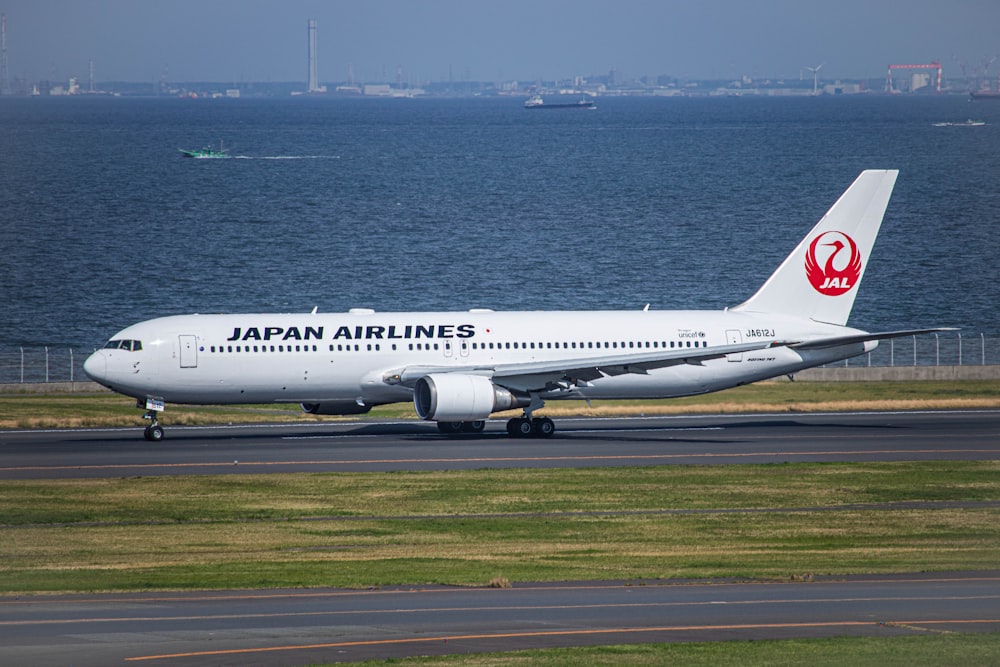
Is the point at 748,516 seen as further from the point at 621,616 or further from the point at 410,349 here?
the point at 410,349

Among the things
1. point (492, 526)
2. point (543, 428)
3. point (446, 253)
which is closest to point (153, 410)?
point (543, 428)

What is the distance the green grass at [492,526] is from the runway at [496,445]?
229 cm

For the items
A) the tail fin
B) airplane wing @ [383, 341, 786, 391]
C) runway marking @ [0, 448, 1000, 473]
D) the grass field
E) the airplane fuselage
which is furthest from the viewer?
the tail fin

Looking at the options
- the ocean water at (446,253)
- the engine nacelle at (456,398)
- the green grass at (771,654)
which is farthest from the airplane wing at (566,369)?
the ocean water at (446,253)

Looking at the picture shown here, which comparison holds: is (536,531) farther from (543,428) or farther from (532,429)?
(532,429)

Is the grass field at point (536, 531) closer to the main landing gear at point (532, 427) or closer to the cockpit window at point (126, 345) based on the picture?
the main landing gear at point (532, 427)

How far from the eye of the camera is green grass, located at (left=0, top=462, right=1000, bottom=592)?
2931 cm

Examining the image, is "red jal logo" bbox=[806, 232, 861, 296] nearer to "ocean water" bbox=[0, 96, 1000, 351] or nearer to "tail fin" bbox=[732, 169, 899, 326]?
"tail fin" bbox=[732, 169, 899, 326]

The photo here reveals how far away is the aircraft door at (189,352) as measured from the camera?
51.8 meters

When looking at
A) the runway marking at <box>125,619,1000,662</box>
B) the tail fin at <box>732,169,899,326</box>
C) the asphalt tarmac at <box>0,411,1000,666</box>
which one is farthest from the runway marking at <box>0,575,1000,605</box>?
the tail fin at <box>732,169,899,326</box>

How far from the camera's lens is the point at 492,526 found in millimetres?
35344

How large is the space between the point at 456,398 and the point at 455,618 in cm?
2804

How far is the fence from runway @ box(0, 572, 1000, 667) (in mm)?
50944

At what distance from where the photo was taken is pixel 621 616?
23.9 m
